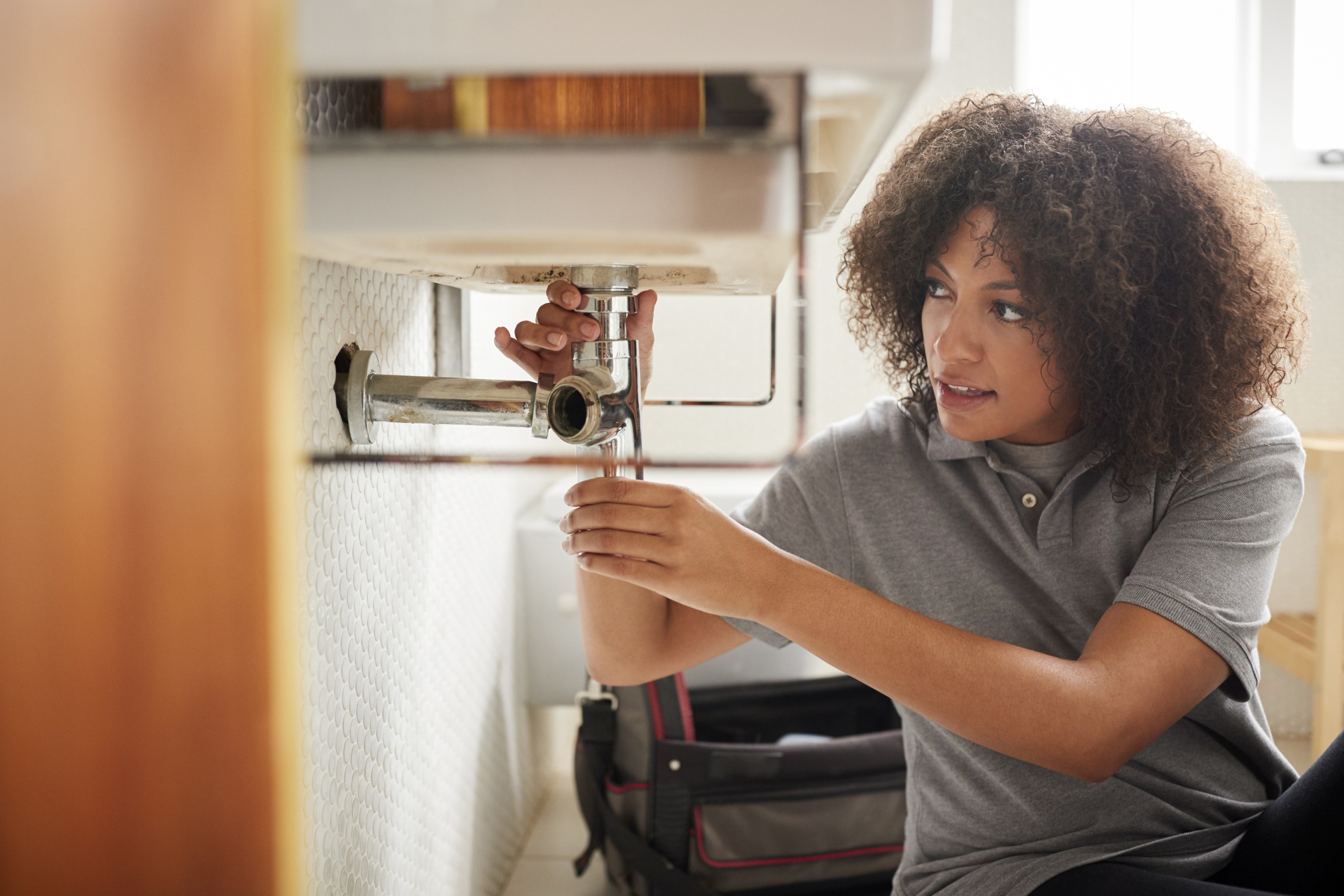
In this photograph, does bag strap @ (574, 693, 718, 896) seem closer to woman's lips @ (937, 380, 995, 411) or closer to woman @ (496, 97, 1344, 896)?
woman @ (496, 97, 1344, 896)

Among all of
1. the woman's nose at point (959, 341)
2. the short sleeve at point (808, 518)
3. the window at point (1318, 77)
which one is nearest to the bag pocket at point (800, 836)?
the short sleeve at point (808, 518)

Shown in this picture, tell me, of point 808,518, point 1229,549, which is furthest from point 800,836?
point 1229,549

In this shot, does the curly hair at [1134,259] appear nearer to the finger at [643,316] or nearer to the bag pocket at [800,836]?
the finger at [643,316]

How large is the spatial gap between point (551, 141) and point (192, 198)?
0.13 metres

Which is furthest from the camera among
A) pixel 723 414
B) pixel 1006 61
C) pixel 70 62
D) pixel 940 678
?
pixel 1006 61

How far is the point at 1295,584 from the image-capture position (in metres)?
1.71

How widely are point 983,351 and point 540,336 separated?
1.12 ft

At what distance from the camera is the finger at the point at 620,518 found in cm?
51

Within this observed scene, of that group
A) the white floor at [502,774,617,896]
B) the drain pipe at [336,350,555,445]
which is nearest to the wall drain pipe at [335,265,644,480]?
the drain pipe at [336,350,555,445]

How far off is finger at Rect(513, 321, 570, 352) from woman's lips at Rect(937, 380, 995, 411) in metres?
0.31

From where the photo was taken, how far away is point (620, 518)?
514 mm

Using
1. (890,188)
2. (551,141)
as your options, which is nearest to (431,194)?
(551,141)

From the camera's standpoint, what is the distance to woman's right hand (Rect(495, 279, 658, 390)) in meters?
0.61

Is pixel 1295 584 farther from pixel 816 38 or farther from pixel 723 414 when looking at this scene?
pixel 816 38
